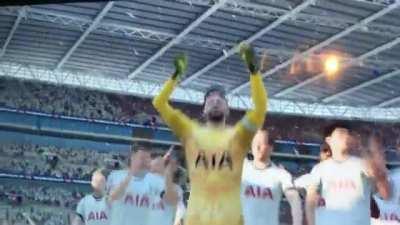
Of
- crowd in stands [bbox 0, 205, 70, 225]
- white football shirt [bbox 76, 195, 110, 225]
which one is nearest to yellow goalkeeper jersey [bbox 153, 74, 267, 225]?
white football shirt [bbox 76, 195, 110, 225]

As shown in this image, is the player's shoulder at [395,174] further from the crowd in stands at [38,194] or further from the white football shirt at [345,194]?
the crowd in stands at [38,194]

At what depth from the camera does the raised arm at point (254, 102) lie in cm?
430

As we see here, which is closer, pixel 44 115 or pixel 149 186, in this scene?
pixel 149 186

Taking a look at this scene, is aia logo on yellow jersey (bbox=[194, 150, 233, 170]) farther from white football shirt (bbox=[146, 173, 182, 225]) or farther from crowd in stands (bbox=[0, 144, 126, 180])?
crowd in stands (bbox=[0, 144, 126, 180])

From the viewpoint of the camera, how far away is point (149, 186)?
27.0 feet

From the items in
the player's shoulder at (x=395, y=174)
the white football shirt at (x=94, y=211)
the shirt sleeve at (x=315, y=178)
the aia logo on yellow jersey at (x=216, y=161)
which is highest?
the player's shoulder at (x=395, y=174)

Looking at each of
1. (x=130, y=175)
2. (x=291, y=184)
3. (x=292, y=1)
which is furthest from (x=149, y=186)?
(x=292, y=1)

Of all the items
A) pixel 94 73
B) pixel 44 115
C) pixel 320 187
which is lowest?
pixel 320 187

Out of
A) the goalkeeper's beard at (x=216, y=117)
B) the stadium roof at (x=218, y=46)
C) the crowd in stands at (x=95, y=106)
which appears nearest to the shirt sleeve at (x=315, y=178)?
the goalkeeper's beard at (x=216, y=117)

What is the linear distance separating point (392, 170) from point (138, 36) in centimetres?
1437

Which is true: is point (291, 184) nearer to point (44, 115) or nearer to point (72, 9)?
point (72, 9)

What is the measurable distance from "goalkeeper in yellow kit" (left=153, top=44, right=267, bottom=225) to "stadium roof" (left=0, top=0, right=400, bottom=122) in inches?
540

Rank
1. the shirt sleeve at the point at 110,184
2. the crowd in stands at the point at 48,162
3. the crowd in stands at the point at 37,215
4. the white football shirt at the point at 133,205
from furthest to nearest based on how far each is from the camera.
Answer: the crowd in stands at the point at 48,162, the crowd in stands at the point at 37,215, the shirt sleeve at the point at 110,184, the white football shirt at the point at 133,205

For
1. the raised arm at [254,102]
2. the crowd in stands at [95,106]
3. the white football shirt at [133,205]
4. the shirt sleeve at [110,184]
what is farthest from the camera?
the crowd in stands at [95,106]
